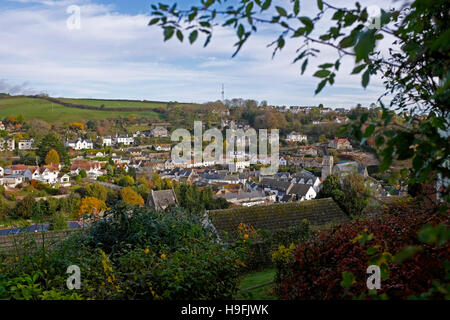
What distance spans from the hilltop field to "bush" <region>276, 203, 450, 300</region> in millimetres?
74846

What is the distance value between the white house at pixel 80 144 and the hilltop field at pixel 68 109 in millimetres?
5752

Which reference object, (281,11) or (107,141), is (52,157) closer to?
(107,141)

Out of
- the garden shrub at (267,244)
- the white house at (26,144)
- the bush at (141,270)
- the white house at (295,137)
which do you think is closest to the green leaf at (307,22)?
the bush at (141,270)

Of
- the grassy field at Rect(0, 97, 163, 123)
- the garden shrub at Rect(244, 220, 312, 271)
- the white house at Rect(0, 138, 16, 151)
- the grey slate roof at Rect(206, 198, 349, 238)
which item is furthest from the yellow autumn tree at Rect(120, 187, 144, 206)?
the grassy field at Rect(0, 97, 163, 123)

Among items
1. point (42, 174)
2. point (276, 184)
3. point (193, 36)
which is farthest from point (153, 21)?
point (42, 174)

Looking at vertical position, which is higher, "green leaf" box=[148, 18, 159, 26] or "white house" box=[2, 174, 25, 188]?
"green leaf" box=[148, 18, 159, 26]

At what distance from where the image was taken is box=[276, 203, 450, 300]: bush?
2.19 m

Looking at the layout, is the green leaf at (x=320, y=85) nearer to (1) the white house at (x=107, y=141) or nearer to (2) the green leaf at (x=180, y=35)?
(2) the green leaf at (x=180, y=35)

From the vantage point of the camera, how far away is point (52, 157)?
2172 inches

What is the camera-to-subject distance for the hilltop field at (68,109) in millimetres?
70625

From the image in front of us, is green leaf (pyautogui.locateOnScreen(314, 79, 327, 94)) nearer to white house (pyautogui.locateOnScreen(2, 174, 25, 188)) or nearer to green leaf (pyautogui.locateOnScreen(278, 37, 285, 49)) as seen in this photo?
green leaf (pyautogui.locateOnScreen(278, 37, 285, 49))
